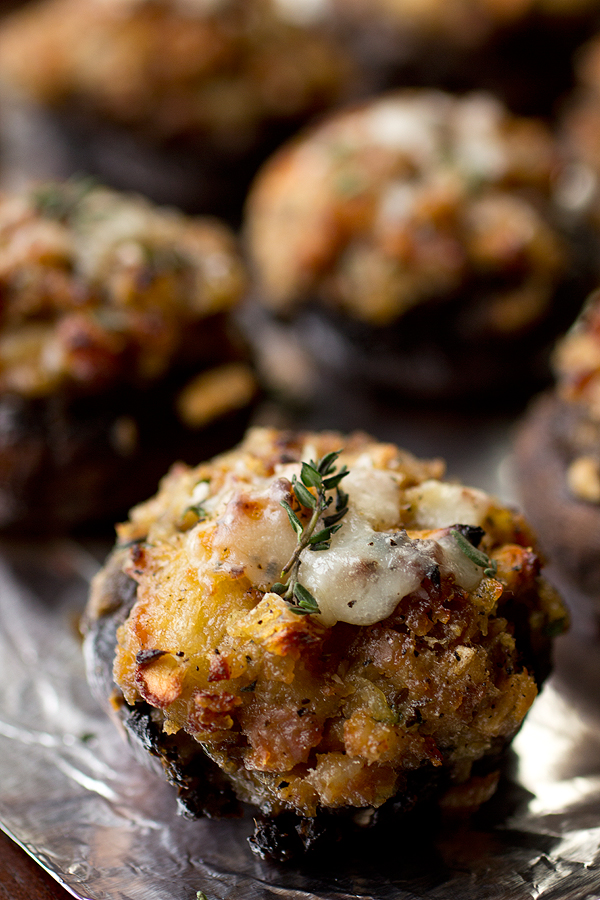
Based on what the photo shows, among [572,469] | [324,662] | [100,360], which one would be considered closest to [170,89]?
[100,360]

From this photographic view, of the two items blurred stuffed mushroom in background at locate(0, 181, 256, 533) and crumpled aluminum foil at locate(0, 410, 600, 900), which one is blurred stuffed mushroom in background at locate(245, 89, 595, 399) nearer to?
blurred stuffed mushroom in background at locate(0, 181, 256, 533)

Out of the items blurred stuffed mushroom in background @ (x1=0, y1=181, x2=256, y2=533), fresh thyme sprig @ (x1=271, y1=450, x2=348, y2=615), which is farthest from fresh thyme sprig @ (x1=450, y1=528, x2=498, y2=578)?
blurred stuffed mushroom in background @ (x1=0, y1=181, x2=256, y2=533)

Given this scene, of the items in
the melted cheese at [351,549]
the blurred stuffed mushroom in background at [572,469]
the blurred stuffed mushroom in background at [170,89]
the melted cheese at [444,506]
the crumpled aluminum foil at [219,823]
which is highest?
the blurred stuffed mushroom in background at [170,89]

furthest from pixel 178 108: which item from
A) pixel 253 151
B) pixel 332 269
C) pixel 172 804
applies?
pixel 172 804

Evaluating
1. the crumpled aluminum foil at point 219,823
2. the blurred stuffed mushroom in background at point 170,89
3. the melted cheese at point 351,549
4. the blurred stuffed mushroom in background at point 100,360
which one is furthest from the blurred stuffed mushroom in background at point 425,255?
the melted cheese at point 351,549

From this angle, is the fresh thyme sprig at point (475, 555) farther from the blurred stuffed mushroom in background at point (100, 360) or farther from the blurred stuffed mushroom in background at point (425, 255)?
the blurred stuffed mushroom in background at point (425, 255)

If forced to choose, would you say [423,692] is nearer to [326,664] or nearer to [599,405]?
[326,664]

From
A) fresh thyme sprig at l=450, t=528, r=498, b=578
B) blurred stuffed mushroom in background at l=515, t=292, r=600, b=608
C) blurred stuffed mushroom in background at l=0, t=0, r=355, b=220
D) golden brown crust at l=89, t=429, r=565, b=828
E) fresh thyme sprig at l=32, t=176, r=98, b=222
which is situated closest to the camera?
golden brown crust at l=89, t=429, r=565, b=828
